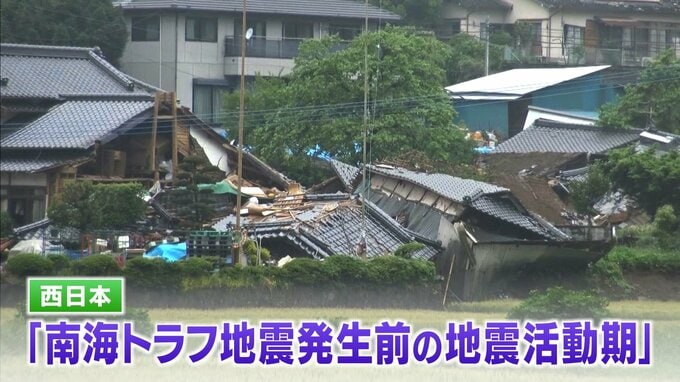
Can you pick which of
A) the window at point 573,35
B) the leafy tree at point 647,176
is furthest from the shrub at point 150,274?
the window at point 573,35

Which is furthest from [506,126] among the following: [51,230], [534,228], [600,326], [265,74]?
[600,326]

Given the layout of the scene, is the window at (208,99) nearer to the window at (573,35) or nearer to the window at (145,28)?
the window at (145,28)

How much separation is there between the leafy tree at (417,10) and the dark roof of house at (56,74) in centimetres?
Result: 1537

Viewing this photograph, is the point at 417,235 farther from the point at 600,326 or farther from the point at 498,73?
the point at 498,73

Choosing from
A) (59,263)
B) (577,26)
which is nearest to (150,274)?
(59,263)

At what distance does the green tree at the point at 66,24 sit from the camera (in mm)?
32500

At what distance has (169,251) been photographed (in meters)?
23.7

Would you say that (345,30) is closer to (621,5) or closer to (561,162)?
(621,5)

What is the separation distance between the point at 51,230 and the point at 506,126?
1942 cm

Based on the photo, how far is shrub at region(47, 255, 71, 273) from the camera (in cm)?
2073

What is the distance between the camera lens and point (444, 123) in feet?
105

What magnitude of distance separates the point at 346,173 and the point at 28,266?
10.2 meters

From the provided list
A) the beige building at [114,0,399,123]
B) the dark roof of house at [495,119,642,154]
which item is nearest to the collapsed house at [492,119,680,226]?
the dark roof of house at [495,119,642,154]

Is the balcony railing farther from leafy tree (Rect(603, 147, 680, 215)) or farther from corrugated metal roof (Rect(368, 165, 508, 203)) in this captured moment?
leafy tree (Rect(603, 147, 680, 215))
